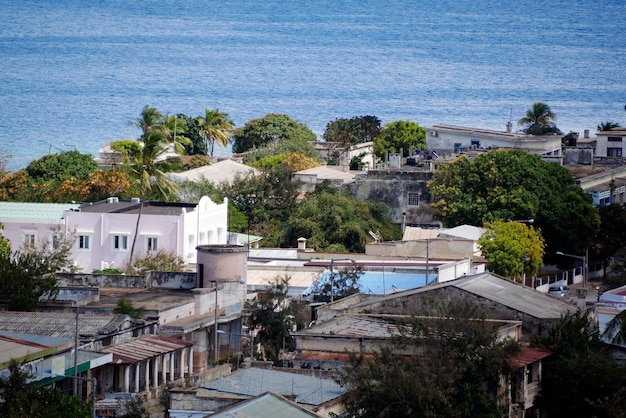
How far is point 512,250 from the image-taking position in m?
62.2

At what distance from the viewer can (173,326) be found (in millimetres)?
41875

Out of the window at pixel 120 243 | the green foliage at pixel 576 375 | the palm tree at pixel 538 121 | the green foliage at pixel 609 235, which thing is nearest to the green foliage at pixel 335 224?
the green foliage at pixel 609 235

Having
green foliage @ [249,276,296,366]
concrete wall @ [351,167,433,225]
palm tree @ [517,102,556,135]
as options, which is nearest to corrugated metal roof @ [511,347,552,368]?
green foliage @ [249,276,296,366]

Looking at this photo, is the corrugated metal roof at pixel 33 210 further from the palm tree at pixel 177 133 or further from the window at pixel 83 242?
the palm tree at pixel 177 133

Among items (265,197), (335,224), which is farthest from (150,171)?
(335,224)

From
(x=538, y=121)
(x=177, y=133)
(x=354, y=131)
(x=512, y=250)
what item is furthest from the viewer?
(x=538, y=121)

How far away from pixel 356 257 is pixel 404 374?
92.6 feet

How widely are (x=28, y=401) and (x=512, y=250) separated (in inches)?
1401

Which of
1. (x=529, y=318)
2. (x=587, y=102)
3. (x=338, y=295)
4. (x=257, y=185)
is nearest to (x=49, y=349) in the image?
(x=529, y=318)

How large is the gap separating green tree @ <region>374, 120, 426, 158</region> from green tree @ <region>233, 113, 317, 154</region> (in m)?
6.49

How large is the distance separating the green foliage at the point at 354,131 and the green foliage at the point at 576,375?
223 feet

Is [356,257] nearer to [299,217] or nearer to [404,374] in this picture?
[299,217]

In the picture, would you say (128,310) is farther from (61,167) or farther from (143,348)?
(61,167)

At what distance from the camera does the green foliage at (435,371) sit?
31.7 m
